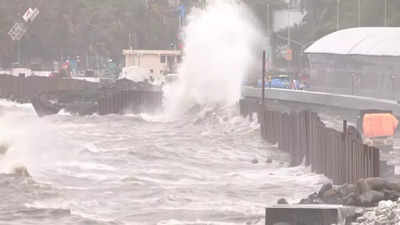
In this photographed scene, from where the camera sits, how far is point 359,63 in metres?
57.3

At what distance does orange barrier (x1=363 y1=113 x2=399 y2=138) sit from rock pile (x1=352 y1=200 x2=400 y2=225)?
13.0 metres

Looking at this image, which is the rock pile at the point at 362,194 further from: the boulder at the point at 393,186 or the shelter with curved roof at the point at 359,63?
the shelter with curved roof at the point at 359,63

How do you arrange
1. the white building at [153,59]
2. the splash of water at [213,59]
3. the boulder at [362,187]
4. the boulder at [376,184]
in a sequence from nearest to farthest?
the boulder at [362,187] < the boulder at [376,184] < the splash of water at [213,59] < the white building at [153,59]

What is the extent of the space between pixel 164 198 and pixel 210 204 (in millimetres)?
1436

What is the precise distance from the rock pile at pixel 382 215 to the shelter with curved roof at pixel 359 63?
28.0m

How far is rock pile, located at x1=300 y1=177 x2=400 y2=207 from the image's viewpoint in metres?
20.9

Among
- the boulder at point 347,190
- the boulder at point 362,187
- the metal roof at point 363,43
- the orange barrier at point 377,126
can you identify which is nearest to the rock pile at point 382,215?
the boulder at point 362,187

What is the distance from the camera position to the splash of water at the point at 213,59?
58656 millimetres

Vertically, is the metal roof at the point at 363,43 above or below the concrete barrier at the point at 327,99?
above

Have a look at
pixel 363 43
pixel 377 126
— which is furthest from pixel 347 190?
pixel 363 43

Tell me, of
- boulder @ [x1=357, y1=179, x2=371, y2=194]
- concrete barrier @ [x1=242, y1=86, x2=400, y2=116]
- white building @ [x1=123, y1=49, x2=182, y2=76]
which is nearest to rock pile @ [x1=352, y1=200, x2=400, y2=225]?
boulder @ [x1=357, y1=179, x2=371, y2=194]

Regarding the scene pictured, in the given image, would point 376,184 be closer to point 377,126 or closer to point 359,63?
point 377,126

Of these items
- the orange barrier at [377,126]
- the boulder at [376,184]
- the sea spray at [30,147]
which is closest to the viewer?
the boulder at [376,184]

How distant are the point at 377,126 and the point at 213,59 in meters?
27.7
